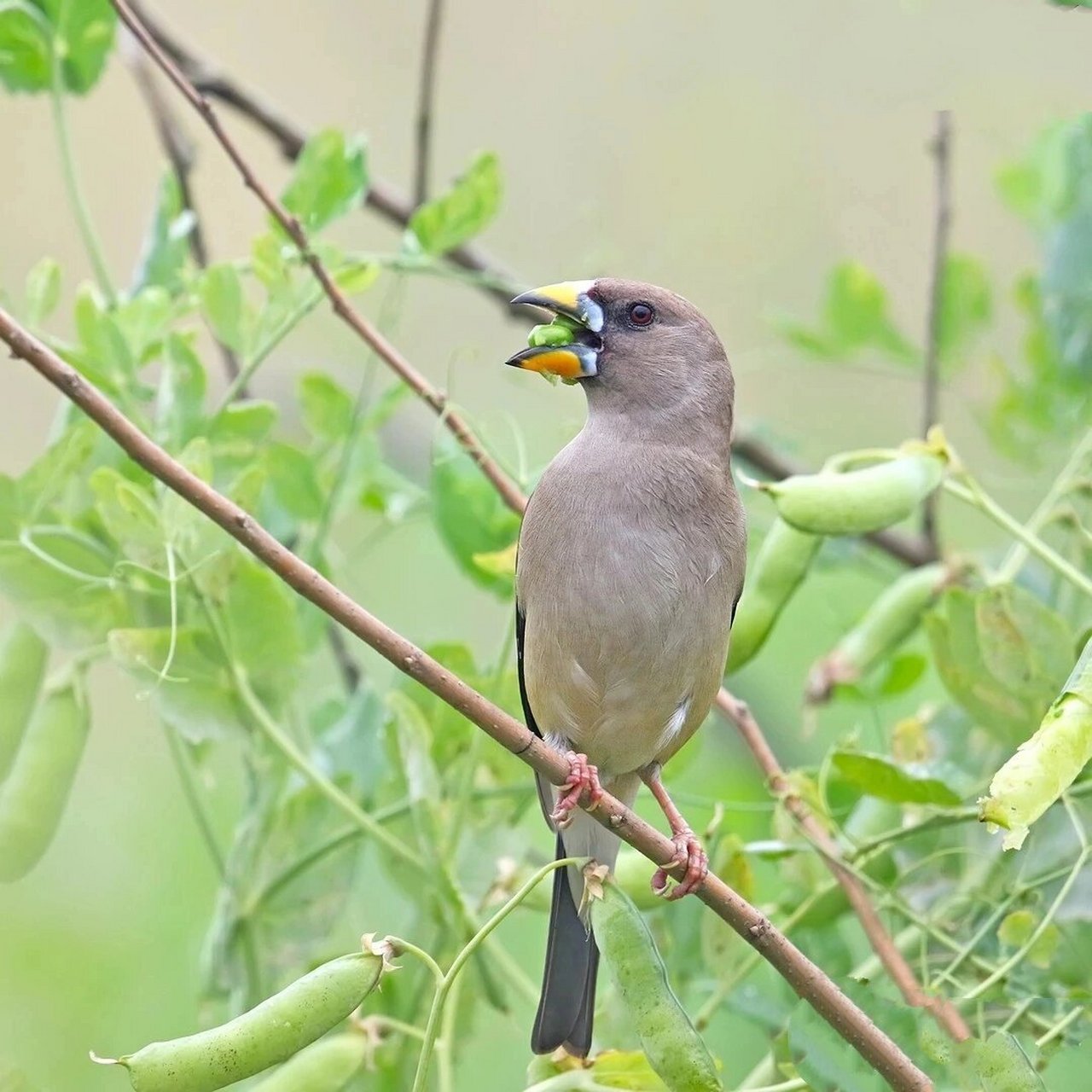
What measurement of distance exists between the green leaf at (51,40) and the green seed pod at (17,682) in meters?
0.97

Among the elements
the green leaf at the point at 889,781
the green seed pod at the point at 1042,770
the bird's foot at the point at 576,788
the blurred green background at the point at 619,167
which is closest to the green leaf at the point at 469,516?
the bird's foot at the point at 576,788

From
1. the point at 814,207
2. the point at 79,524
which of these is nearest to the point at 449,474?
the point at 79,524

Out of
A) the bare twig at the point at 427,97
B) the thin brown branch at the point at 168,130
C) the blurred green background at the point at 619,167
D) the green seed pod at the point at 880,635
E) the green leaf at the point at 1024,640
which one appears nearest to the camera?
the green leaf at the point at 1024,640

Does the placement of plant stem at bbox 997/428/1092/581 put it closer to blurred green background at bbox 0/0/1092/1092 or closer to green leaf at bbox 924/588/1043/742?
green leaf at bbox 924/588/1043/742

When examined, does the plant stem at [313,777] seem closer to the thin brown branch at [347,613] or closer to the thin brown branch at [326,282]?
the thin brown branch at [326,282]

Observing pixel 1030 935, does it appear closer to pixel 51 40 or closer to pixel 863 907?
pixel 863 907

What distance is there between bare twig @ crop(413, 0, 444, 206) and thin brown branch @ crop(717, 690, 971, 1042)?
53.9 inches

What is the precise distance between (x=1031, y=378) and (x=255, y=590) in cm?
181

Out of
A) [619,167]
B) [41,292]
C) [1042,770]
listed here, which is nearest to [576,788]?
[1042,770]

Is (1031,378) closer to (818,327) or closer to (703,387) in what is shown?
(818,327)

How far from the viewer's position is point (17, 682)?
2.34 m

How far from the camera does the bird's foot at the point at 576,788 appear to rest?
7.10 feet

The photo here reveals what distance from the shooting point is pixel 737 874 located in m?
2.41

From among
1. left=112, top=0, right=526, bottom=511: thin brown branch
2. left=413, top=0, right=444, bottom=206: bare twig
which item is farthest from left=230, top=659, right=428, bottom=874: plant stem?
left=413, top=0, right=444, bottom=206: bare twig
